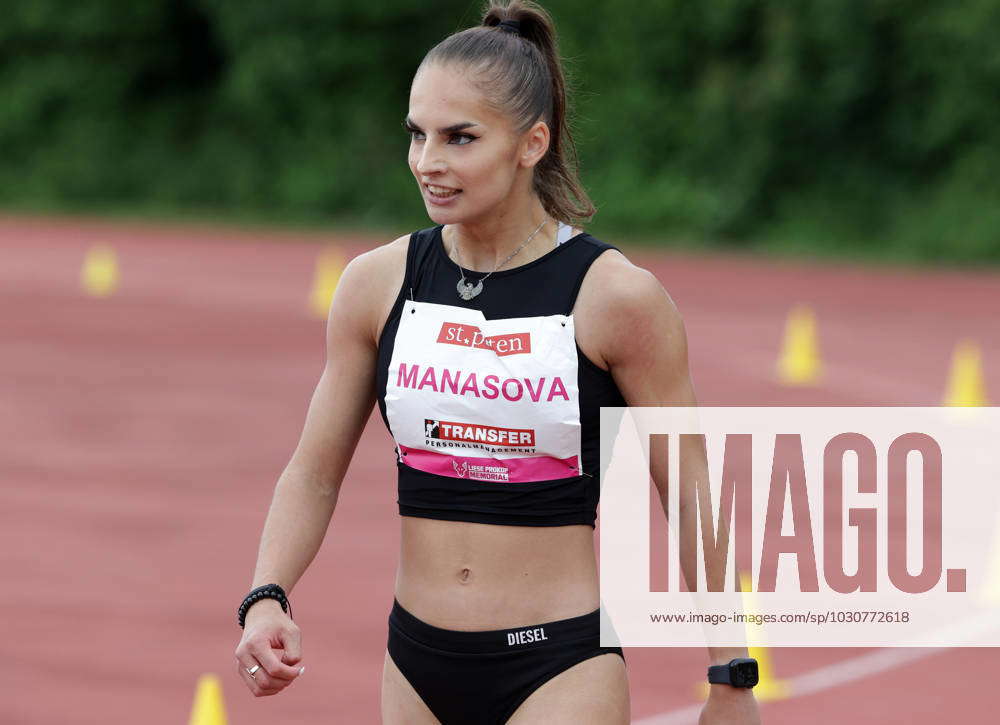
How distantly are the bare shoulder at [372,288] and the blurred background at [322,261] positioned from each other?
1.68 feet

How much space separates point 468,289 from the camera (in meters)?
3.03

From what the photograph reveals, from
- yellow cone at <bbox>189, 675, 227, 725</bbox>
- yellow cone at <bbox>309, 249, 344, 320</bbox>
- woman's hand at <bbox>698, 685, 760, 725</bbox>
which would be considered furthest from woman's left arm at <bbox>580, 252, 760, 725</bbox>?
yellow cone at <bbox>309, 249, 344, 320</bbox>

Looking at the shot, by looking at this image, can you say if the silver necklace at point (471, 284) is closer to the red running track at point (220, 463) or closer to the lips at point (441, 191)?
the lips at point (441, 191)

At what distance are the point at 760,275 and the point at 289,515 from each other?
67.8ft

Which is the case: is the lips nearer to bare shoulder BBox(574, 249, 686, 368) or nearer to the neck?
the neck

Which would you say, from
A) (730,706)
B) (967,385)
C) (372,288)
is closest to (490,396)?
(372,288)

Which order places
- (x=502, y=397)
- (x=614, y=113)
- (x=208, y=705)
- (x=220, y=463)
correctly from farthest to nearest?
1. (x=614, y=113)
2. (x=220, y=463)
3. (x=208, y=705)
4. (x=502, y=397)

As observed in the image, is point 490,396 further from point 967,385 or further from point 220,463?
point 967,385

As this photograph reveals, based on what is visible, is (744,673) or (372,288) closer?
(744,673)

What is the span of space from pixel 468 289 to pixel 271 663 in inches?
29.0

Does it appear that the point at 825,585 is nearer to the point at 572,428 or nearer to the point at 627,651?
the point at 627,651

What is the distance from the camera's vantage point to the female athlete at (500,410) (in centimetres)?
293

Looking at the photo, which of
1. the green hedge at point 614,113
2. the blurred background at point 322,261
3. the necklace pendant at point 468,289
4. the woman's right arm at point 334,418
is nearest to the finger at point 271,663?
the woman's right arm at point 334,418

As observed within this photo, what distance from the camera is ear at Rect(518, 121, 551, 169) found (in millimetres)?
3031
